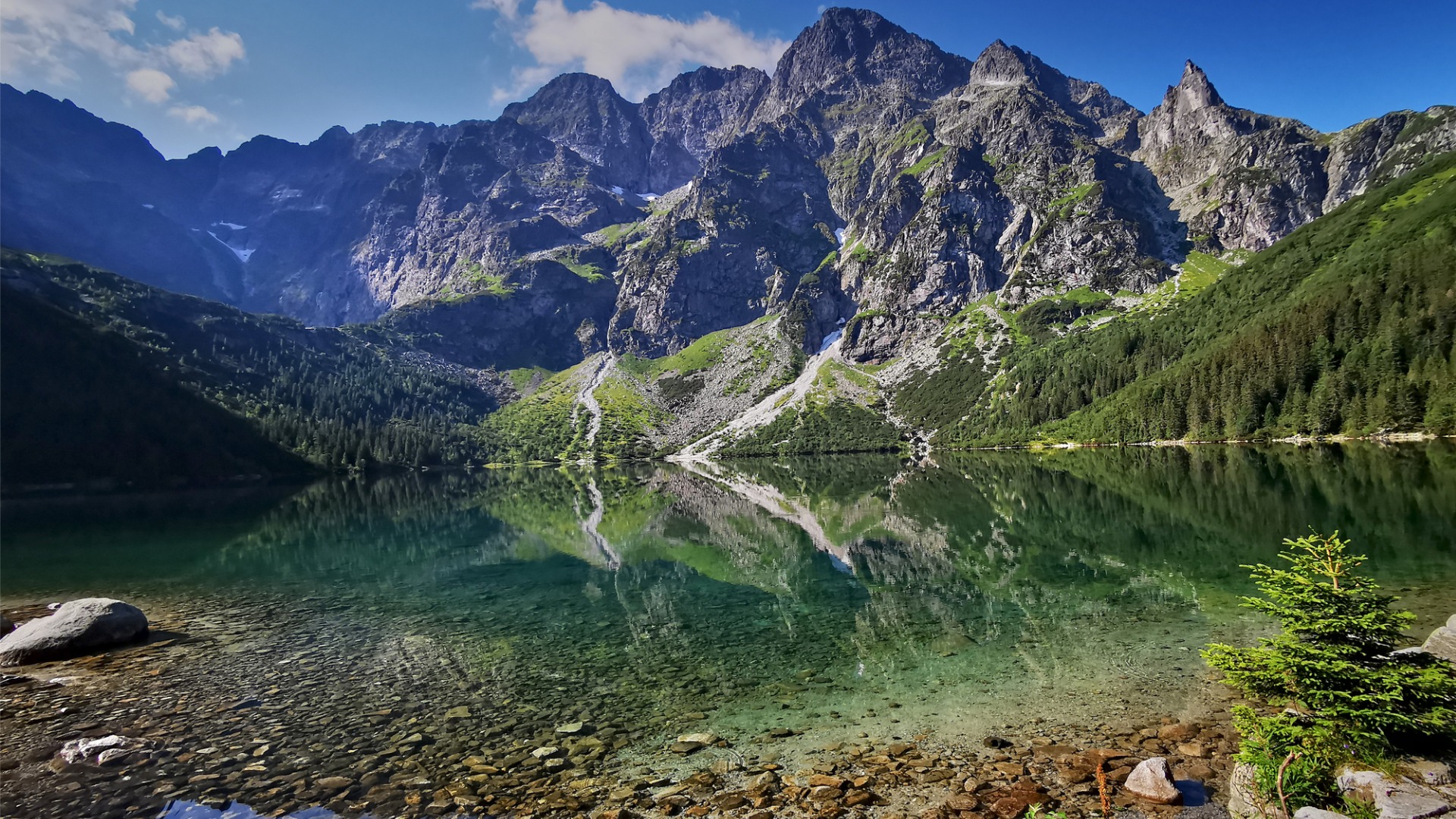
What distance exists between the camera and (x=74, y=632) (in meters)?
23.6

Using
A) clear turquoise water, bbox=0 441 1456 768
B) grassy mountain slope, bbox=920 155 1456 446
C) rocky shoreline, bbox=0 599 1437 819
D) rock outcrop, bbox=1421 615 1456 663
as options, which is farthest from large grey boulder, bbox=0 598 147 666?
grassy mountain slope, bbox=920 155 1456 446

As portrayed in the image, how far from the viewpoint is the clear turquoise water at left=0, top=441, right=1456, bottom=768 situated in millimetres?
17359

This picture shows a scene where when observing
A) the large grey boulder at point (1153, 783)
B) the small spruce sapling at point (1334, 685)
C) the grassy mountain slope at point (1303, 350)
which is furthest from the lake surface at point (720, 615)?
the grassy mountain slope at point (1303, 350)

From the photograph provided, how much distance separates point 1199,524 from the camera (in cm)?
4000

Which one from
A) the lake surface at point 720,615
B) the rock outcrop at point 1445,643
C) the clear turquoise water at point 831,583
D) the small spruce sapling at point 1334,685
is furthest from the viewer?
the clear turquoise water at point 831,583

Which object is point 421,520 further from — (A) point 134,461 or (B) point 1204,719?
(A) point 134,461

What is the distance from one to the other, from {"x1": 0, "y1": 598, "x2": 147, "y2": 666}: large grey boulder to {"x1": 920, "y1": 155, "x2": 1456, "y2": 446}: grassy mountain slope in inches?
5550

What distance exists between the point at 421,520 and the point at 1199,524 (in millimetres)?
77356

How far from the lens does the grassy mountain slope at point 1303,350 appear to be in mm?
99188

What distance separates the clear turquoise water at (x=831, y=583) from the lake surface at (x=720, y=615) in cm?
19

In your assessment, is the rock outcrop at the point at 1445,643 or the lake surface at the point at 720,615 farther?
the lake surface at the point at 720,615

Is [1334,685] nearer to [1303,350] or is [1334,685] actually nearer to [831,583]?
[831,583]

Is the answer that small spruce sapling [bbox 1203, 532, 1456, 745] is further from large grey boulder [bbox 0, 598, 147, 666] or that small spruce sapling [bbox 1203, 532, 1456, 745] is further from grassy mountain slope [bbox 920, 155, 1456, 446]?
grassy mountain slope [bbox 920, 155, 1456, 446]

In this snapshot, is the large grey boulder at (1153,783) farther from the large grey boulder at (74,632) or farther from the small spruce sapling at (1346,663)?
the large grey boulder at (74,632)
